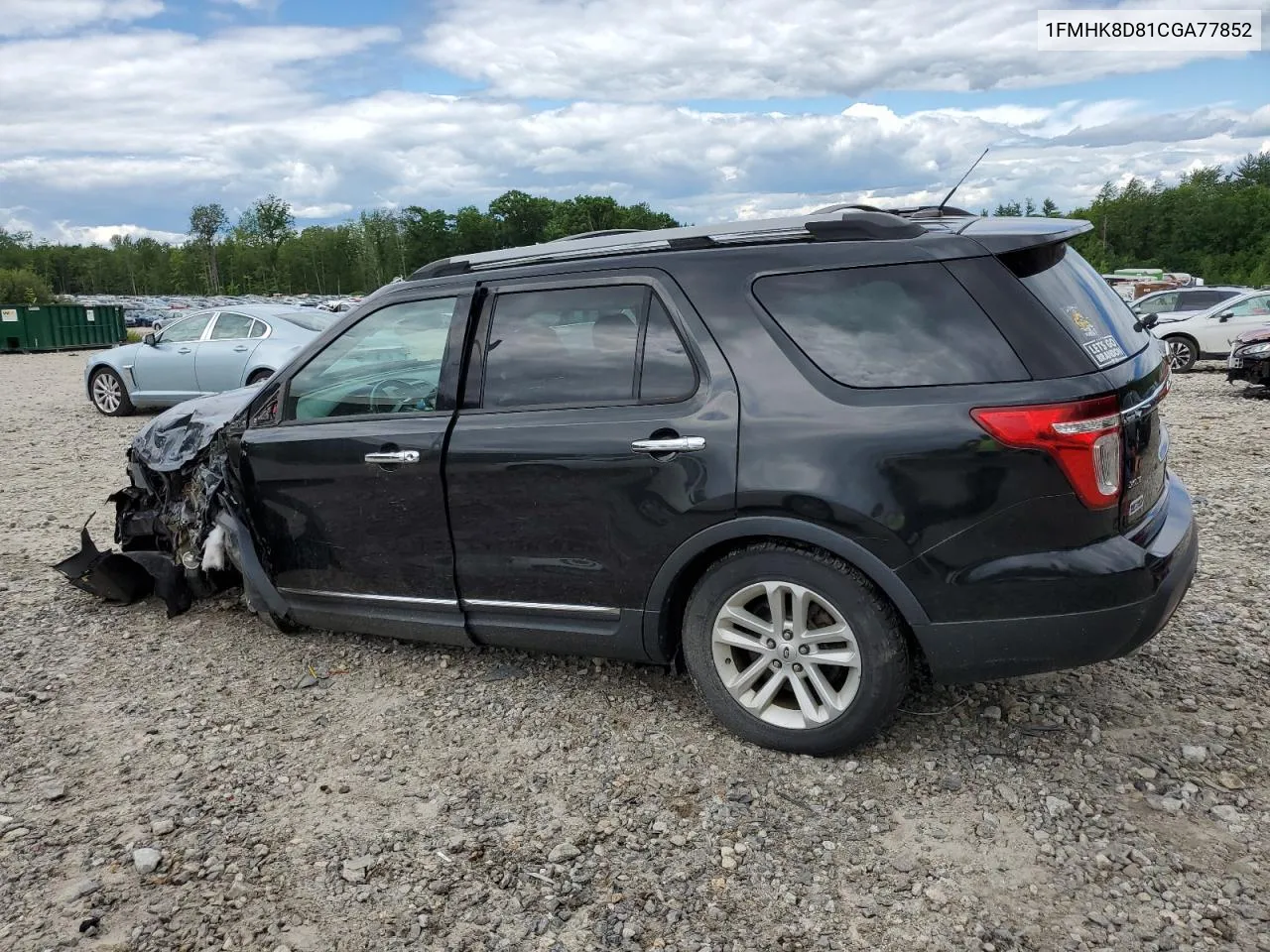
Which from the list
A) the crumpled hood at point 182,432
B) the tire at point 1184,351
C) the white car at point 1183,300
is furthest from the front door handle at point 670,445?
the white car at point 1183,300

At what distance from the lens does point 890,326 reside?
3029 millimetres

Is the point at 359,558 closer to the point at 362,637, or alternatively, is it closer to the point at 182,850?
the point at 362,637

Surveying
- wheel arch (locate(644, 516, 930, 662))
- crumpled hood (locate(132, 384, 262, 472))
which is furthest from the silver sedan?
wheel arch (locate(644, 516, 930, 662))

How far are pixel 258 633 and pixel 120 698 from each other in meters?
0.74

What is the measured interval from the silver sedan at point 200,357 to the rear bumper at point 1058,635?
1021cm

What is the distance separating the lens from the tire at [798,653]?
3084 mm

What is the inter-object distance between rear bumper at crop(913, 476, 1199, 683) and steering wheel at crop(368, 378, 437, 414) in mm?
2145

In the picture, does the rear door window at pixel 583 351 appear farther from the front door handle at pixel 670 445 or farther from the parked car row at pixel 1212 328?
the parked car row at pixel 1212 328

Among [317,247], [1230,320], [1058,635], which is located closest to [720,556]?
[1058,635]

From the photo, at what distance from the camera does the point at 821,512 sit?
3.04 m

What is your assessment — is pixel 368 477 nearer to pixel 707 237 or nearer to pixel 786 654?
pixel 707 237

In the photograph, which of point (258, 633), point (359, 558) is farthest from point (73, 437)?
point (359, 558)

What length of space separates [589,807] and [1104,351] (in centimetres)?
220

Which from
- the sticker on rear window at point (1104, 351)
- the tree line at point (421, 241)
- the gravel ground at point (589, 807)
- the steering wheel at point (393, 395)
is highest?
the tree line at point (421, 241)
